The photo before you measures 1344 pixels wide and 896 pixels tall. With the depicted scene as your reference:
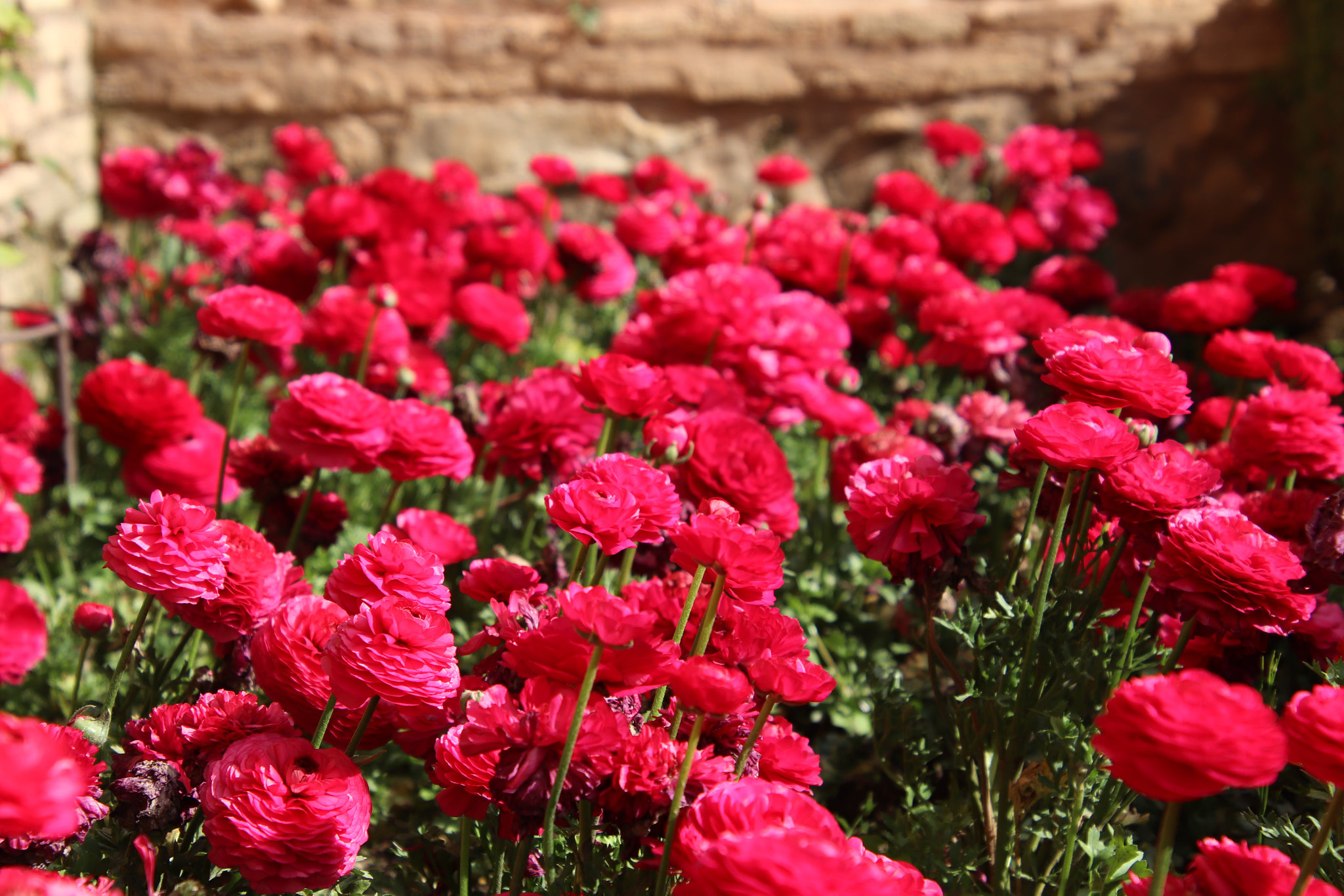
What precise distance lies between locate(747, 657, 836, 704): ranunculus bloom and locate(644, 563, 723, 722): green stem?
8 centimetres

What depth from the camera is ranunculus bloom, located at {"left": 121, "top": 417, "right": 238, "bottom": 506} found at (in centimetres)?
173

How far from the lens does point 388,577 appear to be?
0.95 m

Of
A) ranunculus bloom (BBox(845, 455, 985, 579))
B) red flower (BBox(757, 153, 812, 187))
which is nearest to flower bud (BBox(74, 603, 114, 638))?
ranunculus bloom (BBox(845, 455, 985, 579))

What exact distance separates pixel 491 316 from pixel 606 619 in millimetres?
1436

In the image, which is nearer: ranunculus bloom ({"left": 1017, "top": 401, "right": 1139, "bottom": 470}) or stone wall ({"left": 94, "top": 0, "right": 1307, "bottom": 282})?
ranunculus bloom ({"left": 1017, "top": 401, "right": 1139, "bottom": 470})

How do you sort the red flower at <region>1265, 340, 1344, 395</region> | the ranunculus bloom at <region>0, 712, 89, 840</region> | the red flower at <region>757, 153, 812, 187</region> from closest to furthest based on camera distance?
the ranunculus bloom at <region>0, 712, 89, 840</region>, the red flower at <region>1265, 340, 1344, 395</region>, the red flower at <region>757, 153, 812, 187</region>

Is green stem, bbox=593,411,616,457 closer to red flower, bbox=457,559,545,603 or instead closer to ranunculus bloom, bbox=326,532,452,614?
red flower, bbox=457,559,545,603

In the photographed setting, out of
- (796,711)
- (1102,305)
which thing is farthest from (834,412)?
(1102,305)

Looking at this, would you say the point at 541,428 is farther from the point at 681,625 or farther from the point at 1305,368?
the point at 1305,368

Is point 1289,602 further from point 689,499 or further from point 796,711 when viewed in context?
point 796,711

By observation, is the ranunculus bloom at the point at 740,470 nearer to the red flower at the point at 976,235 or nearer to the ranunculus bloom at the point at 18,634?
the ranunculus bloom at the point at 18,634

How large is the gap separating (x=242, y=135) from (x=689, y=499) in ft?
11.7

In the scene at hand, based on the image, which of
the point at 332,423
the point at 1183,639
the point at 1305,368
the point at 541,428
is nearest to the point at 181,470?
the point at 332,423

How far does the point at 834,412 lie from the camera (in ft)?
6.25
